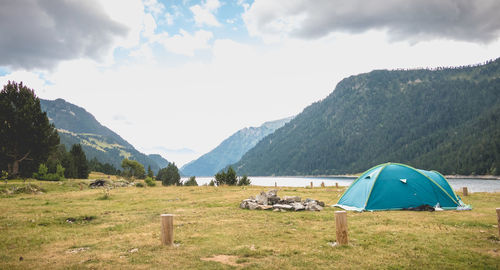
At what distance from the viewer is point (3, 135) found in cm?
4184

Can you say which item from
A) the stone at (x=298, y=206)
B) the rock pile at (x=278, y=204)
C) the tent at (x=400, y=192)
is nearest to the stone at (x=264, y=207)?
the rock pile at (x=278, y=204)

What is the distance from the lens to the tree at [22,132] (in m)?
42.7

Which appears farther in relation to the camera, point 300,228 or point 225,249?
point 300,228

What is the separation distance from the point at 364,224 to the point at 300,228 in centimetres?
349

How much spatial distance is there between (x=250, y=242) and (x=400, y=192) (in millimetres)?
13389

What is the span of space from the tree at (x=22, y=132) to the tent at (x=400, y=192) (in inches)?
1916

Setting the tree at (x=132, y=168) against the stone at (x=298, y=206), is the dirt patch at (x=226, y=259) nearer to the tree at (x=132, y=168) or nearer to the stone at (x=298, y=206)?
the stone at (x=298, y=206)

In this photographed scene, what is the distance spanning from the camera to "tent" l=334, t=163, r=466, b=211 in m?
19.2

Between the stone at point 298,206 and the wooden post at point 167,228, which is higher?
the wooden post at point 167,228

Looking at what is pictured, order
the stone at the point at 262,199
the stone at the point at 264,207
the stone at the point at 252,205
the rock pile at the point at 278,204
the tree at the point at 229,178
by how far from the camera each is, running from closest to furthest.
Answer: the rock pile at the point at 278,204
the stone at the point at 264,207
the stone at the point at 252,205
the stone at the point at 262,199
the tree at the point at 229,178

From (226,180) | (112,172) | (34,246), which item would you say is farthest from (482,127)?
(34,246)

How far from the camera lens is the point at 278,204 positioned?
20656mm

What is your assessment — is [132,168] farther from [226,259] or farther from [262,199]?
[226,259]

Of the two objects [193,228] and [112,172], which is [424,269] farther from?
[112,172]
